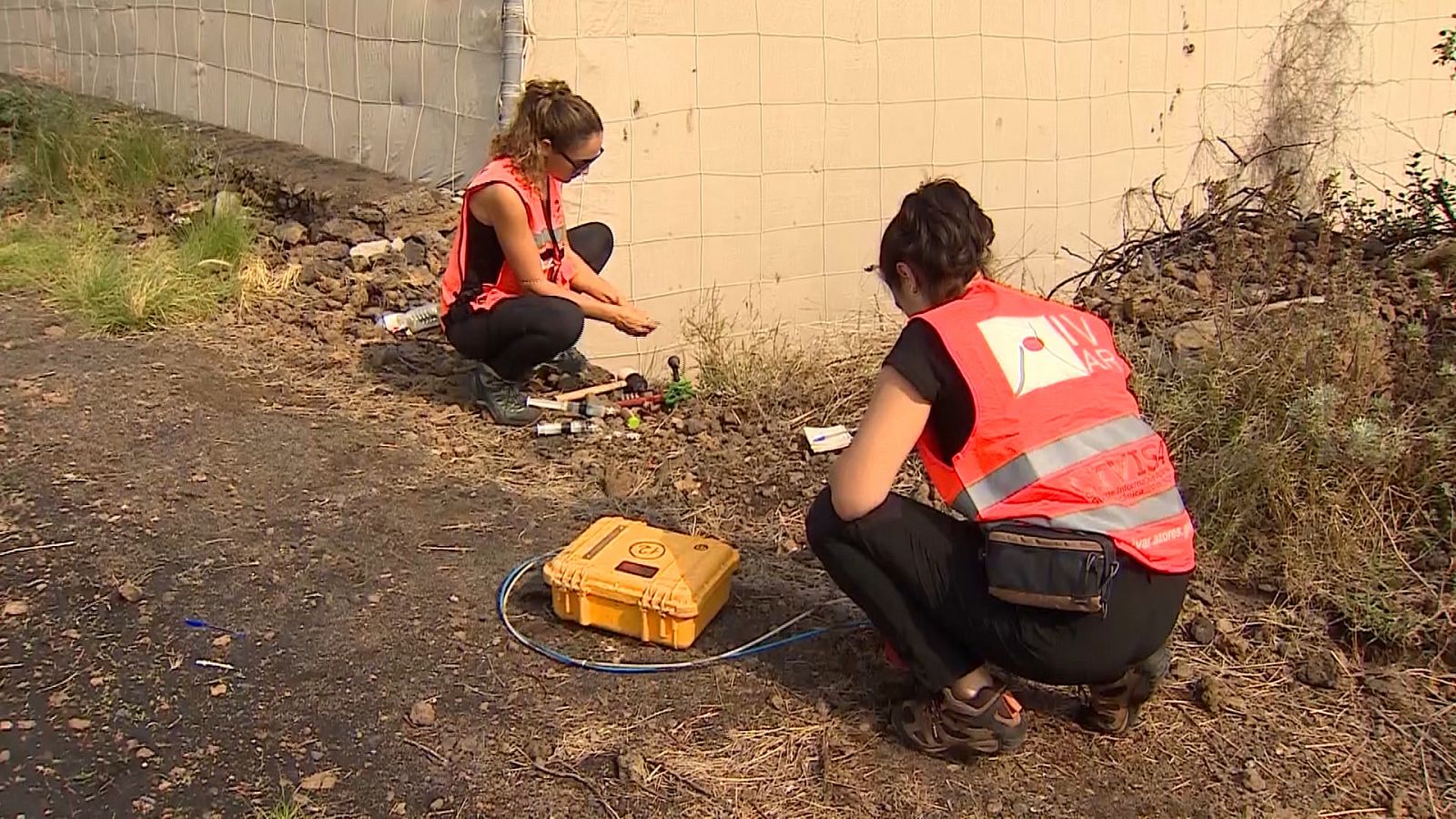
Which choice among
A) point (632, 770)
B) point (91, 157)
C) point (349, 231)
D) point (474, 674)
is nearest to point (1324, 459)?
point (632, 770)

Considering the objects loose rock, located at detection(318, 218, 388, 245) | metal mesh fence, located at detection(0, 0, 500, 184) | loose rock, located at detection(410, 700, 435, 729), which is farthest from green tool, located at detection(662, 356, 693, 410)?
loose rock, located at detection(410, 700, 435, 729)

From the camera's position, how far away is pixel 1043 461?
2504mm

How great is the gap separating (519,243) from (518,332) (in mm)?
301

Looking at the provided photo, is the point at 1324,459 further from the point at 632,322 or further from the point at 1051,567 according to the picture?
the point at 632,322

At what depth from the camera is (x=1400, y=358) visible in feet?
13.8

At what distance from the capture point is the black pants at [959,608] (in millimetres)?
2572

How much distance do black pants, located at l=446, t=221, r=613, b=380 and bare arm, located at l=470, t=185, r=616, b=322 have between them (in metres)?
0.04

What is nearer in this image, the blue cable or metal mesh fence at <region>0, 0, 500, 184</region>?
the blue cable

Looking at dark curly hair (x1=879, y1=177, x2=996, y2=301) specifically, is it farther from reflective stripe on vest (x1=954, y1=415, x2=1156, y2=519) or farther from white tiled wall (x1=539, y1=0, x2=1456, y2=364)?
→ white tiled wall (x1=539, y1=0, x2=1456, y2=364)

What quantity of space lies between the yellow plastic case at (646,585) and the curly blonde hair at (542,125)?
4.76 feet

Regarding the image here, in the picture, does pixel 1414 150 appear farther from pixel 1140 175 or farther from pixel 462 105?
pixel 462 105

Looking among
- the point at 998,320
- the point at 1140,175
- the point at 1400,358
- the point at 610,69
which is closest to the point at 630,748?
the point at 998,320

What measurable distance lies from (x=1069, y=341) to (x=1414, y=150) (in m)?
6.77

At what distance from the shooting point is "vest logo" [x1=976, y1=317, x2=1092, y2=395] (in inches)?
97.6
